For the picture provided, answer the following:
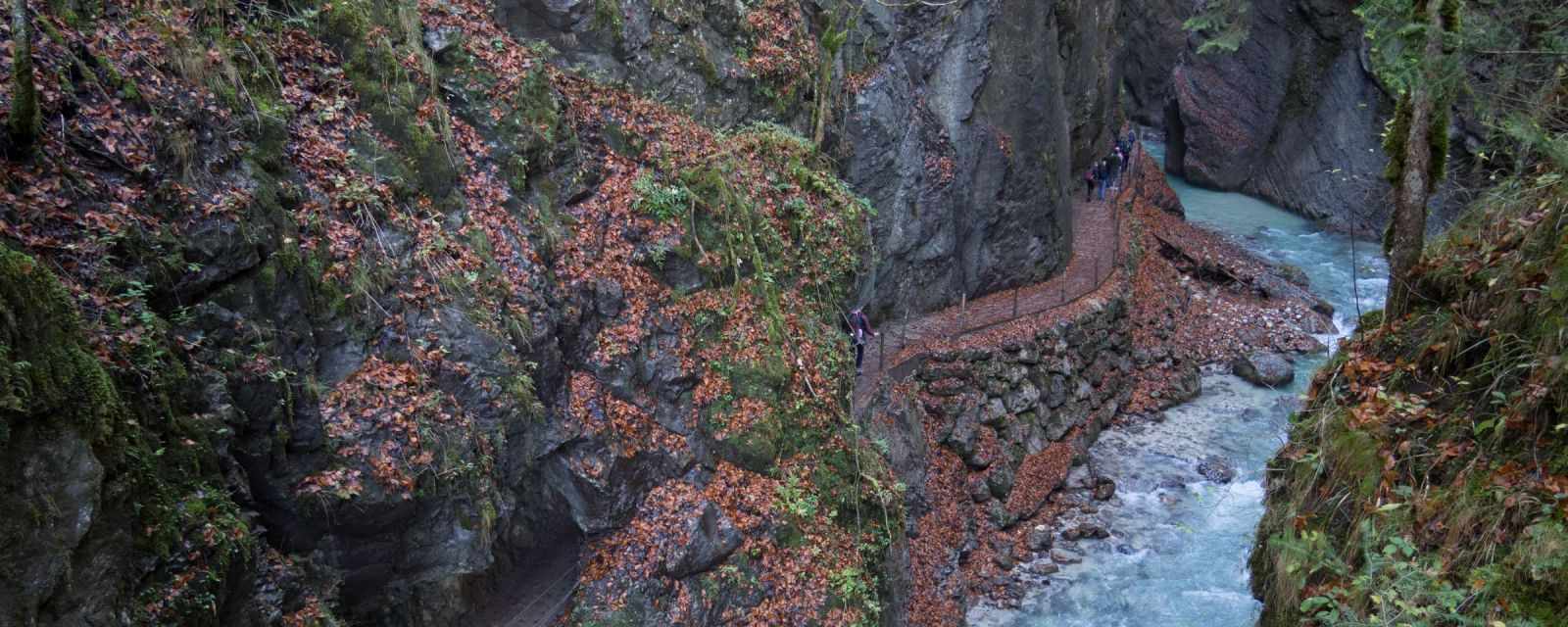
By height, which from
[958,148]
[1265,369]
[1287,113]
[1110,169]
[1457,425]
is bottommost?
[1265,369]

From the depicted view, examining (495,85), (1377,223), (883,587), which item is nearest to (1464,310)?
(883,587)

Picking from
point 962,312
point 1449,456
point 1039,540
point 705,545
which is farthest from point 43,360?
point 962,312

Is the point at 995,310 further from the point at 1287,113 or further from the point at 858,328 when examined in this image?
the point at 1287,113

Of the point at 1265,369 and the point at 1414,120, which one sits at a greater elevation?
the point at 1414,120

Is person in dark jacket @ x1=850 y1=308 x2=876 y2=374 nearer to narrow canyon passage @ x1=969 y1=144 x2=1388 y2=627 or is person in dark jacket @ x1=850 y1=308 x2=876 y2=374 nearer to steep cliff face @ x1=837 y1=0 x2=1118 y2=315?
steep cliff face @ x1=837 y1=0 x2=1118 y2=315

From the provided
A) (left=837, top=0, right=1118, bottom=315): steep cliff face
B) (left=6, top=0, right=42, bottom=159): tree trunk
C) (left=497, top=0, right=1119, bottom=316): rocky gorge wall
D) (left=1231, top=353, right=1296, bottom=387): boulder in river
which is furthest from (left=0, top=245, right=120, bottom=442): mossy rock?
(left=1231, top=353, right=1296, bottom=387): boulder in river

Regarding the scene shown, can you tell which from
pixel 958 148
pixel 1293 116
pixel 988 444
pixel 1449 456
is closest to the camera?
pixel 1449 456
